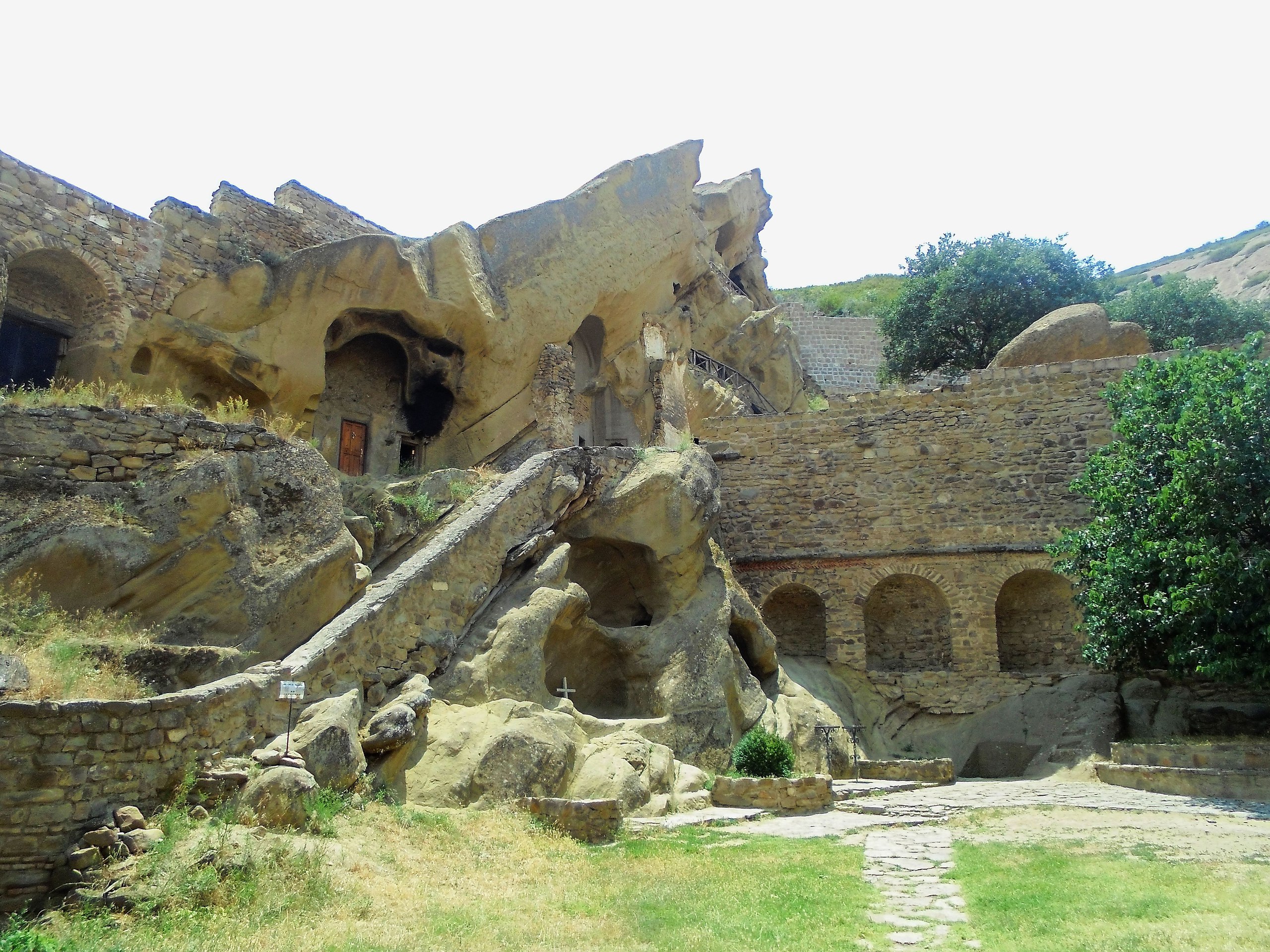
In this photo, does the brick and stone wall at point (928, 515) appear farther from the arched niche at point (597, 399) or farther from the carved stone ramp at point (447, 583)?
the carved stone ramp at point (447, 583)

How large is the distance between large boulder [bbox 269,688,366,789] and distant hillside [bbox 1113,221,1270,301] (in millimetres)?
43040

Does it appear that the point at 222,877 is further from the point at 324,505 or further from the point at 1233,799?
the point at 1233,799

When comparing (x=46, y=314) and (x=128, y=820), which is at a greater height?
(x=46, y=314)

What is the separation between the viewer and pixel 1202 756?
13367 millimetres

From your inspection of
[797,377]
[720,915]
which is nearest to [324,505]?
[720,915]

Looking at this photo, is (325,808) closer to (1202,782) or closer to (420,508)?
(420,508)

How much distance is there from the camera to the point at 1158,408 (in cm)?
1591

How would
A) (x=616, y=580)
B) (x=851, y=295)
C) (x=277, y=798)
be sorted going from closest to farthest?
(x=277, y=798)
(x=616, y=580)
(x=851, y=295)

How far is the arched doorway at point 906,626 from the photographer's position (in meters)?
20.2

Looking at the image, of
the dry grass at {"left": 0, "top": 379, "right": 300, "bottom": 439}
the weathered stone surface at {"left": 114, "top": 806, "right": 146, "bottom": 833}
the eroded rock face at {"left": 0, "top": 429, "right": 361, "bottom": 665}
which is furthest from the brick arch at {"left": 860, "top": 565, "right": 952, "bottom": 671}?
the weathered stone surface at {"left": 114, "top": 806, "right": 146, "bottom": 833}

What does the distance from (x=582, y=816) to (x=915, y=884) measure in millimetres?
3246

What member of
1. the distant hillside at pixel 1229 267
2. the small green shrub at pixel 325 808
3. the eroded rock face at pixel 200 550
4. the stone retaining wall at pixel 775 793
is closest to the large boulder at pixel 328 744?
the small green shrub at pixel 325 808

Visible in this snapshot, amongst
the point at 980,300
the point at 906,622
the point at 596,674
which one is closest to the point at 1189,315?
the point at 980,300

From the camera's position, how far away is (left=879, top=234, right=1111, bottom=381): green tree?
32.1m
